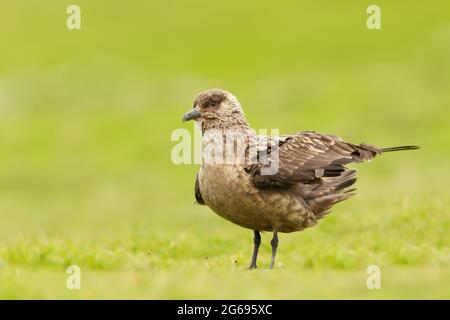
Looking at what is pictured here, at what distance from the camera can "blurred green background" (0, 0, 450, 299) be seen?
9.36m

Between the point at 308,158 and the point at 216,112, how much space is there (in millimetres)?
1222

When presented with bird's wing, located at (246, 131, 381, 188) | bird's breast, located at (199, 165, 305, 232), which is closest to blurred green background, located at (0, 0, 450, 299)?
bird's breast, located at (199, 165, 305, 232)

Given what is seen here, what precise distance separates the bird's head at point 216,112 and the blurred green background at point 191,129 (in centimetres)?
161

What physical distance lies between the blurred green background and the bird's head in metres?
1.61

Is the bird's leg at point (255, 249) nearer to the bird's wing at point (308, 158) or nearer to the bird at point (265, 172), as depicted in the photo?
the bird at point (265, 172)

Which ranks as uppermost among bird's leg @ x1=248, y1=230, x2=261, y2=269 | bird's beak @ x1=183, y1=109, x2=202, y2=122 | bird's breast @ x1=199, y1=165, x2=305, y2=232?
bird's beak @ x1=183, y1=109, x2=202, y2=122

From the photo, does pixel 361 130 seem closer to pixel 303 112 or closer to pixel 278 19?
pixel 303 112

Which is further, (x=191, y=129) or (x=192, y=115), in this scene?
(x=191, y=129)

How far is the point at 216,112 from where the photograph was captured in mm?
10711

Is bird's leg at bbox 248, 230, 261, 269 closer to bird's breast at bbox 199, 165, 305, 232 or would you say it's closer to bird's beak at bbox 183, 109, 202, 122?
bird's breast at bbox 199, 165, 305, 232
